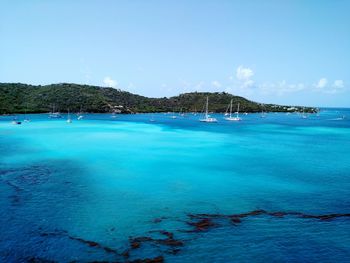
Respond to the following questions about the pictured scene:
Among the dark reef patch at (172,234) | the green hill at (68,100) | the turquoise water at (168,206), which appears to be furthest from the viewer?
the green hill at (68,100)

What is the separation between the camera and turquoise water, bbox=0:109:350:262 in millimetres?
16844

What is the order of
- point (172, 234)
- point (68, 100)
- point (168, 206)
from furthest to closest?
point (68, 100) < point (168, 206) < point (172, 234)

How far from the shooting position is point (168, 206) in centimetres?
2355

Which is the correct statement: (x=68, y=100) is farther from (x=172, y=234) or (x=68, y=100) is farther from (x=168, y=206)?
(x=172, y=234)

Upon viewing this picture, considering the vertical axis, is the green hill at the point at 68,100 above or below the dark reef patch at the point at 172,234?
above

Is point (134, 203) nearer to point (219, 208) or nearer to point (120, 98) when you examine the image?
point (219, 208)

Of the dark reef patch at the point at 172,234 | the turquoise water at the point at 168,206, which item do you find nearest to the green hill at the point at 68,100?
the turquoise water at the point at 168,206

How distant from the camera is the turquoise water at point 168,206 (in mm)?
16844

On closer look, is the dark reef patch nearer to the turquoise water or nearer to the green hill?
the turquoise water

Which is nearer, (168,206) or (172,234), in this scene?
(172,234)

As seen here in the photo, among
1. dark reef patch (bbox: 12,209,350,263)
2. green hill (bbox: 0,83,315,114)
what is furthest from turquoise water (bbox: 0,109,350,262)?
green hill (bbox: 0,83,315,114)

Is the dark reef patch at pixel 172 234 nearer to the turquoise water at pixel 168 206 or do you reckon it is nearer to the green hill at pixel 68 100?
the turquoise water at pixel 168 206

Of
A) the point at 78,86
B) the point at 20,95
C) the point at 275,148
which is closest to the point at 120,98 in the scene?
the point at 78,86

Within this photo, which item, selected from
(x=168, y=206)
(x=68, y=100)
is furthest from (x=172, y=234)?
(x=68, y=100)
